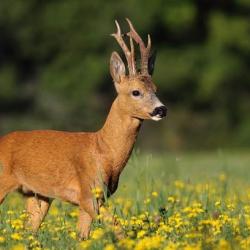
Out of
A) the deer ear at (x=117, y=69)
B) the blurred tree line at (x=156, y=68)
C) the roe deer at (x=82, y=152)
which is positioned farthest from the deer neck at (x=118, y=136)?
the blurred tree line at (x=156, y=68)

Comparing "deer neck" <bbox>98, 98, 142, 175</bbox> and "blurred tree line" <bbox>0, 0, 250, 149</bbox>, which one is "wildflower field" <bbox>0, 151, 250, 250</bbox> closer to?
"deer neck" <bbox>98, 98, 142, 175</bbox>

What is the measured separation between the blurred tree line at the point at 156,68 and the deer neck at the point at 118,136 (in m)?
23.2

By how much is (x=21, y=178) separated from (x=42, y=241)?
63.5 inches

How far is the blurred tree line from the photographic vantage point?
3334 centimetres

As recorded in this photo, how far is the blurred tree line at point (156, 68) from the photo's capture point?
33344 millimetres

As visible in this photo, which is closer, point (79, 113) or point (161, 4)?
point (79, 113)

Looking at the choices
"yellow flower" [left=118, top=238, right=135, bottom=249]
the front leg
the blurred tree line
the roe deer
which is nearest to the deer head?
the roe deer

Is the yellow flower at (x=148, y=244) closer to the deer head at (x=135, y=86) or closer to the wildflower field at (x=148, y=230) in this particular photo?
the wildflower field at (x=148, y=230)

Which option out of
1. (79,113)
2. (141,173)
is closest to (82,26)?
(79,113)

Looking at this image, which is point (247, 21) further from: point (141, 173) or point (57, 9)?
point (141, 173)

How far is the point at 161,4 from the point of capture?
34844 millimetres

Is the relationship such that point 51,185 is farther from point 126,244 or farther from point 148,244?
point 148,244

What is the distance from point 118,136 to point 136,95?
0.43 metres

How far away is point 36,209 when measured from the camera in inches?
360
